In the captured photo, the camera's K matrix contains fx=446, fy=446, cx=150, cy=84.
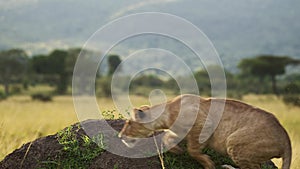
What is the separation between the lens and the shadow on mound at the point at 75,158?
7035 millimetres

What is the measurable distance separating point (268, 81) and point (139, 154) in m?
60.6

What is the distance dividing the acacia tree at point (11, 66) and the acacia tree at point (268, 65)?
103 feet

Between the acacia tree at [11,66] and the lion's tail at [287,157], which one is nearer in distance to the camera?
the lion's tail at [287,157]

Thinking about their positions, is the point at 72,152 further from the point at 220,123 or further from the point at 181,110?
the point at 220,123

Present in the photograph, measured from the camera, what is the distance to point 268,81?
2566 inches

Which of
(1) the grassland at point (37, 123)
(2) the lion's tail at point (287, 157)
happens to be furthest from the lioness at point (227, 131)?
(1) the grassland at point (37, 123)

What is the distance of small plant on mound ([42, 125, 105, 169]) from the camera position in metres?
7.10

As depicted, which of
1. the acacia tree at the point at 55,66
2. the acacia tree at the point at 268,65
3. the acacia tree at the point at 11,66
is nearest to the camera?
the acacia tree at the point at 268,65

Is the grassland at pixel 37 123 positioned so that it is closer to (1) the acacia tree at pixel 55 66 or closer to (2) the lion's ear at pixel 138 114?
(2) the lion's ear at pixel 138 114

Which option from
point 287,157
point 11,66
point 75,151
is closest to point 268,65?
point 11,66

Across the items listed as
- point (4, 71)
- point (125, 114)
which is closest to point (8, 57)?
point (4, 71)

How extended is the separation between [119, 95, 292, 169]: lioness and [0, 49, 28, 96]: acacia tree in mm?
56535

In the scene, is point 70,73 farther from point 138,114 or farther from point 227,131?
point 227,131

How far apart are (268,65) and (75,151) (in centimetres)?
5288
